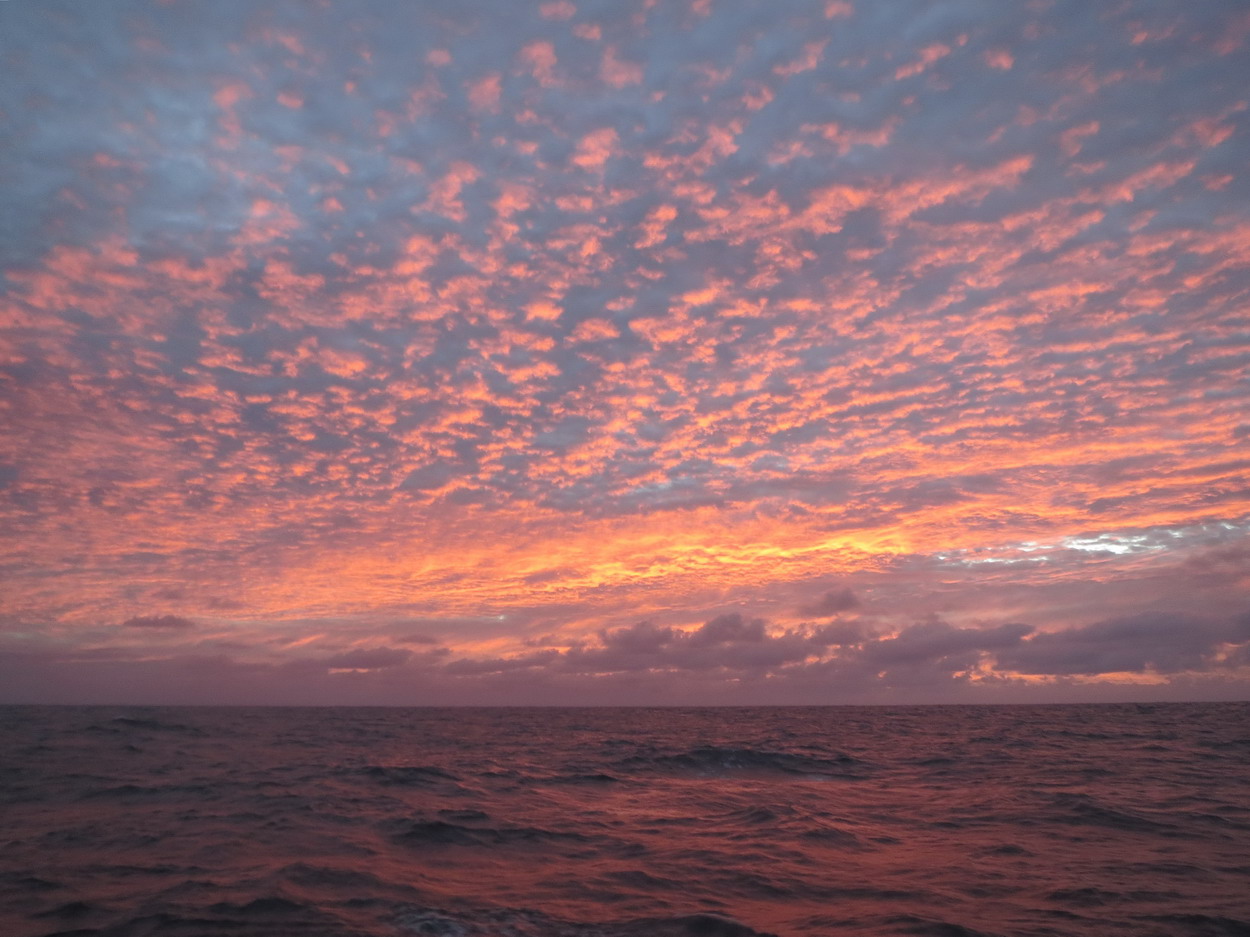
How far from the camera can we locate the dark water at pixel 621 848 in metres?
11.2

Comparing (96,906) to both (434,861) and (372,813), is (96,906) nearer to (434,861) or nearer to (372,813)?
(434,861)

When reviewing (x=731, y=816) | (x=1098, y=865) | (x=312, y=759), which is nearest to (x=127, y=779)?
(x=312, y=759)

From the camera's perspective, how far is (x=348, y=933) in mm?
10500

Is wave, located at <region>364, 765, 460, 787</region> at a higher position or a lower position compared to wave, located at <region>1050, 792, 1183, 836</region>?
higher

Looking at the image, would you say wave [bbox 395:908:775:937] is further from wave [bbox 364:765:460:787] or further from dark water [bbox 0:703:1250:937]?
wave [bbox 364:765:460:787]

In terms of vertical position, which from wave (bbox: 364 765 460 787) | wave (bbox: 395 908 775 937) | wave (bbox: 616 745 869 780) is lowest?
wave (bbox: 616 745 869 780)

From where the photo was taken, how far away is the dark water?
11180 mm

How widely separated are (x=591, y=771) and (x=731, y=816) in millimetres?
11317

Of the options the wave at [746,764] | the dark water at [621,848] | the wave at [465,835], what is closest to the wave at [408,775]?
the dark water at [621,848]

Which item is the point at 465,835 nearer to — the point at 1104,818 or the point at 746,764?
the point at 1104,818

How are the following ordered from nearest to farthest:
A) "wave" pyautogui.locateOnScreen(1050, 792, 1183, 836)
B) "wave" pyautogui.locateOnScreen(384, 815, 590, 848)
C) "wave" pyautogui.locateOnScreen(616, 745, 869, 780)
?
"wave" pyautogui.locateOnScreen(384, 815, 590, 848), "wave" pyautogui.locateOnScreen(1050, 792, 1183, 836), "wave" pyautogui.locateOnScreen(616, 745, 869, 780)

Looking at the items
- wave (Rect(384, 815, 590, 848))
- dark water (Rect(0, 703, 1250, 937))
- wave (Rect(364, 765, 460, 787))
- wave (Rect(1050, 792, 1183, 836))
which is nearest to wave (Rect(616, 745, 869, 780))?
dark water (Rect(0, 703, 1250, 937))

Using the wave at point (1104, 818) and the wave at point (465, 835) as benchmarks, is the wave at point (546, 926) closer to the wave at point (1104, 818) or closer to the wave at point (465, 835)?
the wave at point (465, 835)

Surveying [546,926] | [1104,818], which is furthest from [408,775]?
[1104,818]
